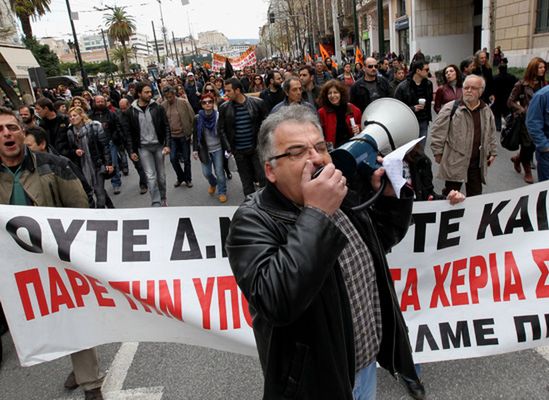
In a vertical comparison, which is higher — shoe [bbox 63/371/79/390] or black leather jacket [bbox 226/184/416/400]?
black leather jacket [bbox 226/184/416/400]

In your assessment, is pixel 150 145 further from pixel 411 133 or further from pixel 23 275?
pixel 411 133

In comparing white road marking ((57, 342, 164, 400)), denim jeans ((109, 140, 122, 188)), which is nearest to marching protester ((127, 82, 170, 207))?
denim jeans ((109, 140, 122, 188))

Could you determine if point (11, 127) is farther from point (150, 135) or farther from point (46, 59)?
point (46, 59)

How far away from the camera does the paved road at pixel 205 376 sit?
2.70 meters

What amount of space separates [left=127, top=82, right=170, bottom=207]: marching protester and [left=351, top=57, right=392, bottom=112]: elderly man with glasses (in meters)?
2.95

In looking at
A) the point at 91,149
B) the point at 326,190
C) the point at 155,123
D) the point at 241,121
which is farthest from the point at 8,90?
the point at 326,190

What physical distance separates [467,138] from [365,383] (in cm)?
325

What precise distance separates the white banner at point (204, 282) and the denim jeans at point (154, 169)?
397 centimetres

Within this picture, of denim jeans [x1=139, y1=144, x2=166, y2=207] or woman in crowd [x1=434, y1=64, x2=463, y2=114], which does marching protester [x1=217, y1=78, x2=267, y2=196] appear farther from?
woman in crowd [x1=434, y1=64, x2=463, y2=114]

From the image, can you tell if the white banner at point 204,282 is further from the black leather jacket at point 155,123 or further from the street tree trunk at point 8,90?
the street tree trunk at point 8,90

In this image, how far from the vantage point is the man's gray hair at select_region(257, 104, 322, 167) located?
1.49 metres

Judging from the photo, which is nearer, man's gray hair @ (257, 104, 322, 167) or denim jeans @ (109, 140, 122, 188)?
man's gray hair @ (257, 104, 322, 167)

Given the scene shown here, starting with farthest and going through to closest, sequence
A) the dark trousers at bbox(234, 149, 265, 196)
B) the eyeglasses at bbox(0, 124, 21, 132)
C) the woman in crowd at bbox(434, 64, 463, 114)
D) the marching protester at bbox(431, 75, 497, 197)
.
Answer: the woman in crowd at bbox(434, 64, 463, 114) < the dark trousers at bbox(234, 149, 265, 196) < the marching protester at bbox(431, 75, 497, 197) < the eyeglasses at bbox(0, 124, 21, 132)

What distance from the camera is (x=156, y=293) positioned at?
9.21 feet
